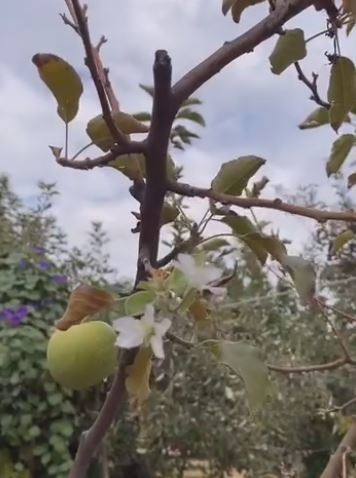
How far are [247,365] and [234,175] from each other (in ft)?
0.32

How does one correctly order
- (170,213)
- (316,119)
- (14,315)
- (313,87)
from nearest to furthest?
(170,213), (313,87), (316,119), (14,315)

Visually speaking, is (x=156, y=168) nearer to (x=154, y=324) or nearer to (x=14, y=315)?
(x=154, y=324)

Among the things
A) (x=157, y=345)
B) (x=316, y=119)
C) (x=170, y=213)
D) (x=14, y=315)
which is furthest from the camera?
(x=14, y=315)

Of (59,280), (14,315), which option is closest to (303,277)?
(14,315)

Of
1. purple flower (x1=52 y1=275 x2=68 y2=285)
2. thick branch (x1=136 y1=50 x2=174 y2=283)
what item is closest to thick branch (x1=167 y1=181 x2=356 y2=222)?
thick branch (x1=136 y1=50 x2=174 y2=283)

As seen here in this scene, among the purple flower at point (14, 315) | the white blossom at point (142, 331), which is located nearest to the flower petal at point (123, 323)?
the white blossom at point (142, 331)

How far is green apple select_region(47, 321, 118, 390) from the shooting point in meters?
0.40

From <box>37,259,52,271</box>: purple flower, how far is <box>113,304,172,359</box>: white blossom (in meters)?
1.89

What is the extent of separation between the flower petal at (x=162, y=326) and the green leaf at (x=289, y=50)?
0.22 meters

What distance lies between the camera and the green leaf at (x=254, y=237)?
Answer: 0.45 meters

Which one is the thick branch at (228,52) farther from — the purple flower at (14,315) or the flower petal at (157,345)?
the purple flower at (14,315)

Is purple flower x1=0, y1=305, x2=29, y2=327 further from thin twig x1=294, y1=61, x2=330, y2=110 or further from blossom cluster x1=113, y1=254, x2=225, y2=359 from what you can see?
blossom cluster x1=113, y1=254, x2=225, y2=359

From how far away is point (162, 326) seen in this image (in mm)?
374

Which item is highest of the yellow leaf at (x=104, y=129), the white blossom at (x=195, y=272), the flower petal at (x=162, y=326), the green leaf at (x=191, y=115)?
the green leaf at (x=191, y=115)
